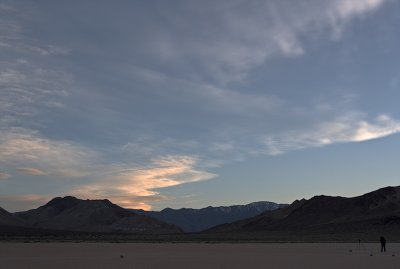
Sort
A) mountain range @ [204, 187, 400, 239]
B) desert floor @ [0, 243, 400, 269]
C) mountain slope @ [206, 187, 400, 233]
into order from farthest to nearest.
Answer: mountain slope @ [206, 187, 400, 233] → mountain range @ [204, 187, 400, 239] → desert floor @ [0, 243, 400, 269]

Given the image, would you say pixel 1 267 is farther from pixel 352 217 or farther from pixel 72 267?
pixel 352 217

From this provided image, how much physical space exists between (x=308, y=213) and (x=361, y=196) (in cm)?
1871

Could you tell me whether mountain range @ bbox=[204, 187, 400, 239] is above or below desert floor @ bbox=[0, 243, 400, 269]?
above

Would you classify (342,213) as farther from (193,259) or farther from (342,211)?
(193,259)

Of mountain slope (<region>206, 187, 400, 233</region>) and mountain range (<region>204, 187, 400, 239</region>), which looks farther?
mountain slope (<region>206, 187, 400, 233</region>)

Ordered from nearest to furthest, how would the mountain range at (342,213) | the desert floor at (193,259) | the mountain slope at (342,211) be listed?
the desert floor at (193,259) → the mountain range at (342,213) → the mountain slope at (342,211)

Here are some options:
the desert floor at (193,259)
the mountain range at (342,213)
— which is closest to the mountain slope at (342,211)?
the mountain range at (342,213)

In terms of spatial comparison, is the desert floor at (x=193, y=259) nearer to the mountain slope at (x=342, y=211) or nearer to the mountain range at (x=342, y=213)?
the mountain range at (x=342, y=213)

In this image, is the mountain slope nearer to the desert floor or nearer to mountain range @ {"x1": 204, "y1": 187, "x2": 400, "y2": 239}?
mountain range @ {"x1": 204, "y1": 187, "x2": 400, "y2": 239}

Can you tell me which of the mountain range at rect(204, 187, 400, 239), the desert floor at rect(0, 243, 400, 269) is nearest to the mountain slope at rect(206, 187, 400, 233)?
the mountain range at rect(204, 187, 400, 239)

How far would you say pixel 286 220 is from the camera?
193000mm

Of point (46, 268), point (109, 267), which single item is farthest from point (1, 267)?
point (109, 267)

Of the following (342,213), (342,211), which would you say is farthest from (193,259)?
(342,211)

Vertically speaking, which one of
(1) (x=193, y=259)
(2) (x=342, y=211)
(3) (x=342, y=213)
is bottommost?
(1) (x=193, y=259)
